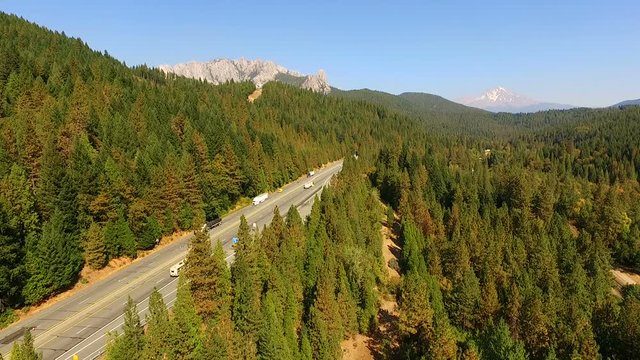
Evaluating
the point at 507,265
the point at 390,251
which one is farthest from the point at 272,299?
the point at 507,265

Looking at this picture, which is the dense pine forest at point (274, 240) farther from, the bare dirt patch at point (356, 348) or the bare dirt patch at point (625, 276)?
the bare dirt patch at point (625, 276)

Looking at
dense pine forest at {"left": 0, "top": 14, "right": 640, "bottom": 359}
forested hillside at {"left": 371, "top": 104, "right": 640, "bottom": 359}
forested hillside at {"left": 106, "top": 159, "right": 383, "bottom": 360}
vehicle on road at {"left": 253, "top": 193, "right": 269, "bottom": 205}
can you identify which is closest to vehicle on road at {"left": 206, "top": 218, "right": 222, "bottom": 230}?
dense pine forest at {"left": 0, "top": 14, "right": 640, "bottom": 359}

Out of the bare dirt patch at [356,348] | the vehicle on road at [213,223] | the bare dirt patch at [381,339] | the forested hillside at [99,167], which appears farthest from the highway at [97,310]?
the bare dirt patch at [381,339]

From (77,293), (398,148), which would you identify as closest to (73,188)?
(77,293)

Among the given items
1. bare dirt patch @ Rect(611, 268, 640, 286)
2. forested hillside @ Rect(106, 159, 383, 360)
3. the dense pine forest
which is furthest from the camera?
bare dirt patch @ Rect(611, 268, 640, 286)

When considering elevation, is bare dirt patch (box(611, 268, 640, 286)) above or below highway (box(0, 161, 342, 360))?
below

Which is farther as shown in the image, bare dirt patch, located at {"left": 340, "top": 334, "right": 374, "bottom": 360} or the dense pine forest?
bare dirt patch, located at {"left": 340, "top": 334, "right": 374, "bottom": 360}

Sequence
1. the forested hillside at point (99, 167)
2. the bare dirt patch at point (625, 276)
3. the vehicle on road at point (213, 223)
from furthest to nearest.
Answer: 1. the bare dirt patch at point (625, 276)
2. the vehicle on road at point (213, 223)
3. the forested hillside at point (99, 167)

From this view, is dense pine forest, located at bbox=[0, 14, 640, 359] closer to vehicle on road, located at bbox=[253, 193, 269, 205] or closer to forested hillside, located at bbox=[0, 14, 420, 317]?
forested hillside, located at bbox=[0, 14, 420, 317]
